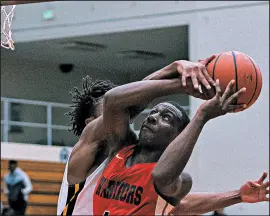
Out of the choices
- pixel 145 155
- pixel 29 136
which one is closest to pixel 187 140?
pixel 145 155

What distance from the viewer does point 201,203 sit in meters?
6.35

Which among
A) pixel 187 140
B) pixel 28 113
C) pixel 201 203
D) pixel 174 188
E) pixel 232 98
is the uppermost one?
pixel 232 98

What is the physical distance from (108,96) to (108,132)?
0.32 metres

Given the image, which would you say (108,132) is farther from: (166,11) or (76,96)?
(166,11)

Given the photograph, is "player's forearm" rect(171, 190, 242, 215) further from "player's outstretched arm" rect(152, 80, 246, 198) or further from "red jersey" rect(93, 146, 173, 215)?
"player's outstretched arm" rect(152, 80, 246, 198)

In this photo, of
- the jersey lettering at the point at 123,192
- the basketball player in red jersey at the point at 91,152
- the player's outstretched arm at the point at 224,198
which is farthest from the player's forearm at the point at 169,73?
the player's outstretched arm at the point at 224,198

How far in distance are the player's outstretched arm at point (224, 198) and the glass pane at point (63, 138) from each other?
59.9 ft

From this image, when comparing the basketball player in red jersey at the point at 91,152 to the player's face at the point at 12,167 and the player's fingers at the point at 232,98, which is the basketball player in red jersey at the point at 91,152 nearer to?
the player's fingers at the point at 232,98

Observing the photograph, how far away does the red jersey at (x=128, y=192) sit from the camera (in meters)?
5.61

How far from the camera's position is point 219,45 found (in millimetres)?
21359

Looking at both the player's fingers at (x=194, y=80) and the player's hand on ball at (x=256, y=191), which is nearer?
the player's fingers at (x=194, y=80)

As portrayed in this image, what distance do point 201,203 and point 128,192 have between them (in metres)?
0.89

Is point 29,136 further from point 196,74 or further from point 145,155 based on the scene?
point 196,74

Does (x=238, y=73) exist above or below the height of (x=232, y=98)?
above
